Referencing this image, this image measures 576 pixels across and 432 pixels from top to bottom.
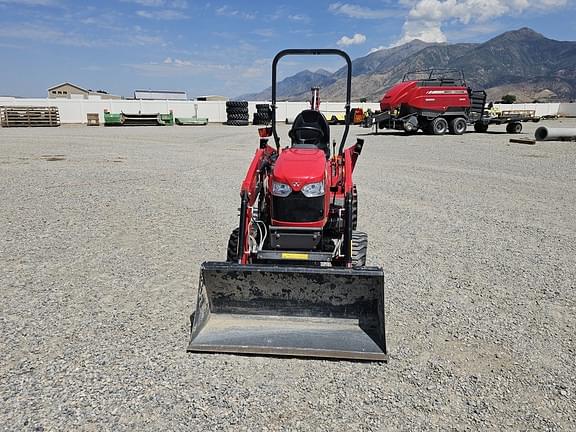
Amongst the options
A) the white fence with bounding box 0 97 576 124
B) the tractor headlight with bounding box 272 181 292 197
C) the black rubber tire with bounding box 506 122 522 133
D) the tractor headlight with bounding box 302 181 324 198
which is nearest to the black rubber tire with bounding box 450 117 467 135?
the black rubber tire with bounding box 506 122 522 133

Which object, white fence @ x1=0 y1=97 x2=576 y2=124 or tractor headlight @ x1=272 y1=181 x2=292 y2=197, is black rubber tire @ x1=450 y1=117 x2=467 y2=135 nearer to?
white fence @ x1=0 y1=97 x2=576 y2=124

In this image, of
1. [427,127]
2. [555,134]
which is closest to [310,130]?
[555,134]

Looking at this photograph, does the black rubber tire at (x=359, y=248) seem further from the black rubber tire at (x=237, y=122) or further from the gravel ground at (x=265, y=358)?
the black rubber tire at (x=237, y=122)

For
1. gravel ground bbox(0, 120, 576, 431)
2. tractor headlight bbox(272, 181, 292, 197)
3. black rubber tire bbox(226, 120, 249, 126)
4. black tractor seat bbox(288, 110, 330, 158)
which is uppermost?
black rubber tire bbox(226, 120, 249, 126)

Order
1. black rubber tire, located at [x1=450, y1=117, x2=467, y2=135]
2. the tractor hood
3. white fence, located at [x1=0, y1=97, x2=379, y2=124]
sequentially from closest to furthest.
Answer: the tractor hood < black rubber tire, located at [x1=450, y1=117, x2=467, y2=135] < white fence, located at [x1=0, y1=97, x2=379, y2=124]

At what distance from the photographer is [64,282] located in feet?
13.8

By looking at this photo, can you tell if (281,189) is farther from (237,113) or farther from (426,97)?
(237,113)

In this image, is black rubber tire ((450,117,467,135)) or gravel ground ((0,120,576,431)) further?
black rubber tire ((450,117,467,135))

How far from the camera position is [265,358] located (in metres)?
3.02

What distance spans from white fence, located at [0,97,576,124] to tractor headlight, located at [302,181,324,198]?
106ft

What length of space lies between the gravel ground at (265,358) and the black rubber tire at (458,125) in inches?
506

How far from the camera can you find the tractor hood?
3.72 meters

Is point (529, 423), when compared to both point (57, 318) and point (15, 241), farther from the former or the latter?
point (15, 241)

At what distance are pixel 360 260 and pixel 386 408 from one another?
1655 mm
